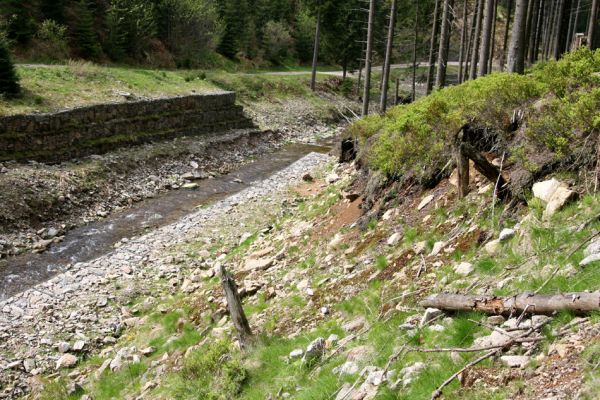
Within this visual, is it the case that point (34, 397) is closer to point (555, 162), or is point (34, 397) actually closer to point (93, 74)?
point (555, 162)

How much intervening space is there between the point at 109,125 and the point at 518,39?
2033cm

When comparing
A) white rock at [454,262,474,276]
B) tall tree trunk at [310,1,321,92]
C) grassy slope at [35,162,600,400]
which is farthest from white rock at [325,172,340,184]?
tall tree trunk at [310,1,321,92]

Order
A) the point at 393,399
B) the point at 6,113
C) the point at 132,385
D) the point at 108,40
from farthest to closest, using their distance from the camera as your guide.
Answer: the point at 108,40 → the point at 6,113 → the point at 132,385 → the point at 393,399

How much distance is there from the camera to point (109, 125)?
27828mm

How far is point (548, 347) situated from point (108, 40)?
44857mm

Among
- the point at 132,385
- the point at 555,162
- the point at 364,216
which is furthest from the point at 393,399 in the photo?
the point at 364,216

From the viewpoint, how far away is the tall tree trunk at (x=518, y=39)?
47.8ft

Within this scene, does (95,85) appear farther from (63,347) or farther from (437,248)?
(437,248)

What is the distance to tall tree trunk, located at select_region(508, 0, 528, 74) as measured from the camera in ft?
47.8

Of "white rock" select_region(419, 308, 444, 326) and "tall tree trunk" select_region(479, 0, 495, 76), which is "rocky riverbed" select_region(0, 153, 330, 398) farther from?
"tall tree trunk" select_region(479, 0, 495, 76)

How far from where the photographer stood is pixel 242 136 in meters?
35.9

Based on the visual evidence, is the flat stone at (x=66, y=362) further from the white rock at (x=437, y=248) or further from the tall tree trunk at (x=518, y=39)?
the tall tree trunk at (x=518, y=39)

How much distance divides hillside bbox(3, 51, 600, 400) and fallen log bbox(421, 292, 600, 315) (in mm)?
76

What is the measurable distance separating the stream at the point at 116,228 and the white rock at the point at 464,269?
12576mm
